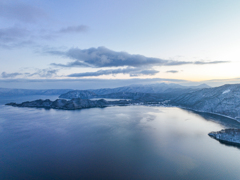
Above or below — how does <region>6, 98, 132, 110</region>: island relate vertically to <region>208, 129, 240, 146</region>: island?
above

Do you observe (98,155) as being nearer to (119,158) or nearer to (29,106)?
(119,158)

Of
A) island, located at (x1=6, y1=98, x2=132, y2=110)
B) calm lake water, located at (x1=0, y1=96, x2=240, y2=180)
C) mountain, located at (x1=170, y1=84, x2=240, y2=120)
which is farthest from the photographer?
island, located at (x1=6, y1=98, x2=132, y2=110)

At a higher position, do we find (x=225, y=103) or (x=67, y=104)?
(x=67, y=104)

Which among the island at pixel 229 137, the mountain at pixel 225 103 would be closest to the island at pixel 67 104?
the mountain at pixel 225 103

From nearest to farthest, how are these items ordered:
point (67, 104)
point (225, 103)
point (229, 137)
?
point (229, 137) → point (225, 103) → point (67, 104)

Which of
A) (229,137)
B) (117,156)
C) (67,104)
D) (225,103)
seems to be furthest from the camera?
(67,104)

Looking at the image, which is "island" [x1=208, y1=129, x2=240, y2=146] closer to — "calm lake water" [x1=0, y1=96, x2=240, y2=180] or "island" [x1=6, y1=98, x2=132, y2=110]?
"calm lake water" [x1=0, y1=96, x2=240, y2=180]

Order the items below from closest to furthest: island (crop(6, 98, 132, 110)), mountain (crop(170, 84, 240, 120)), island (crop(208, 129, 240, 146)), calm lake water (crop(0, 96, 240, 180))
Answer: calm lake water (crop(0, 96, 240, 180)), island (crop(208, 129, 240, 146)), mountain (crop(170, 84, 240, 120)), island (crop(6, 98, 132, 110))

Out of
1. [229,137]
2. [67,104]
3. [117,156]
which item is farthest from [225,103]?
[67,104]

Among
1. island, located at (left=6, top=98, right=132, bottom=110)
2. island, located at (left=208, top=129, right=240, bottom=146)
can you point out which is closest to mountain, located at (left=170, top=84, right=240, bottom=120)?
island, located at (left=208, top=129, right=240, bottom=146)

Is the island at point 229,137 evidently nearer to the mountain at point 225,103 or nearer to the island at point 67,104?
the mountain at point 225,103

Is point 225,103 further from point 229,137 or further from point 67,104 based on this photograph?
point 67,104

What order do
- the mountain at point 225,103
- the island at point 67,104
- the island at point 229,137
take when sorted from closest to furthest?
the island at point 229,137 < the mountain at point 225,103 < the island at point 67,104
